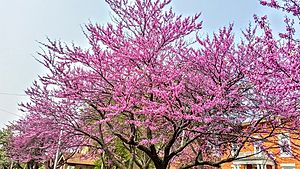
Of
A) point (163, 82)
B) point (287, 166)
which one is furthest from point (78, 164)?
point (163, 82)

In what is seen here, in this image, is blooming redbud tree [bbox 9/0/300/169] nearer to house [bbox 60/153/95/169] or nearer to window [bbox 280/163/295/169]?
window [bbox 280/163/295/169]

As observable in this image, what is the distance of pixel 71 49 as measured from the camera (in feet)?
19.9

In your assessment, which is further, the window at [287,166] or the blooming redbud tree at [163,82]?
the window at [287,166]

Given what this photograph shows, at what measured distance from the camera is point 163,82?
5.62m

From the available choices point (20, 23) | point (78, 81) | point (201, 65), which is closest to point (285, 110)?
point (201, 65)

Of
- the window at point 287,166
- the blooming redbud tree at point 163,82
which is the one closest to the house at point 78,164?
the window at point 287,166

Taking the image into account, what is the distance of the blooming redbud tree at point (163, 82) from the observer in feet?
18.2

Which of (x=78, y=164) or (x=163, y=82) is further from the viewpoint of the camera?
(x=78, y=164)

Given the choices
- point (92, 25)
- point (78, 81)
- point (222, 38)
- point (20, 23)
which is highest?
point (20, 23)

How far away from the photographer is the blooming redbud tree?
5537mm

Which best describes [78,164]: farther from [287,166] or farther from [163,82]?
[163,82]

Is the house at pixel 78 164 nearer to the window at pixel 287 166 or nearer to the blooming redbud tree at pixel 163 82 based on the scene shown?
the window at pixel 287 166

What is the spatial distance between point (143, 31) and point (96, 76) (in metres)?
1.75

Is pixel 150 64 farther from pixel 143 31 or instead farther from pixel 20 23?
pixel 20 23
